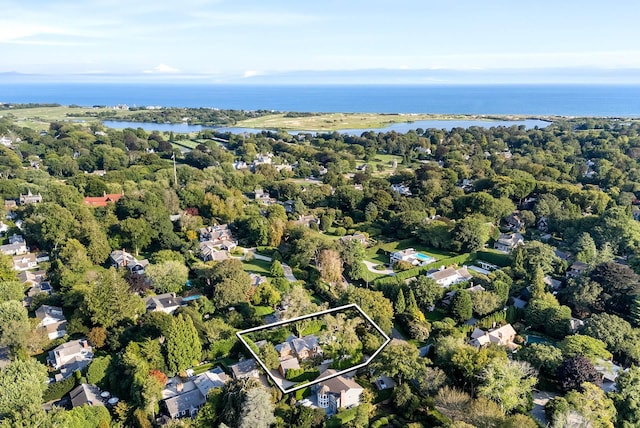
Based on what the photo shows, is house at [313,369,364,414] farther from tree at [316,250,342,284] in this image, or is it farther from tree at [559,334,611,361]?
tree at [316,250,342,284]

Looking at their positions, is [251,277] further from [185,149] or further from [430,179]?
[185,149]

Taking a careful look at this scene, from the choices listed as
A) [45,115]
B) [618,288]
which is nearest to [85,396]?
[618,288]

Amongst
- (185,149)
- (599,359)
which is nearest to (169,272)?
(599,359)

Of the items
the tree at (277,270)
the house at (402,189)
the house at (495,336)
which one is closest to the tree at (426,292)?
the house at (495,336)

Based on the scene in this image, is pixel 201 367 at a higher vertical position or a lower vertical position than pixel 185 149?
lower

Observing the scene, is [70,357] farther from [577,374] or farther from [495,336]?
[577,374]

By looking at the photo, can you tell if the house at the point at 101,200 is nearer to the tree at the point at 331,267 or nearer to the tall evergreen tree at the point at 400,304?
the tree at the point at 331,267

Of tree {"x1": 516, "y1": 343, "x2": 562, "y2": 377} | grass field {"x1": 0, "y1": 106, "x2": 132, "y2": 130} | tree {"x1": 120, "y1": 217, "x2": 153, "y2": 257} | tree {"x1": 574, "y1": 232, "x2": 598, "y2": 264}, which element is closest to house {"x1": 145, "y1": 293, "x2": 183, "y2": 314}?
tree {"x1": 120, "y1": 217, "x2": 153, "y2": 257}
